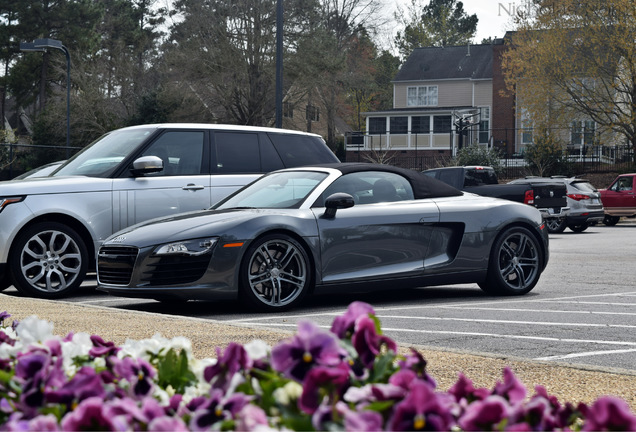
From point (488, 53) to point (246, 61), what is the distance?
26744 millimetres

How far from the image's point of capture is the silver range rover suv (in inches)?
388

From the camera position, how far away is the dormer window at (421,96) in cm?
6694

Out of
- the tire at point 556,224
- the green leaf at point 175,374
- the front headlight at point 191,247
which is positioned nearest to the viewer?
the green leaf at point 175,374

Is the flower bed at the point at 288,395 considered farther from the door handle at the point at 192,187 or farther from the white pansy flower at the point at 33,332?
the door handle at the point at 192,187

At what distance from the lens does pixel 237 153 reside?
1136cm

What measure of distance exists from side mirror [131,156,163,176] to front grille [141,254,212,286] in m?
2.06

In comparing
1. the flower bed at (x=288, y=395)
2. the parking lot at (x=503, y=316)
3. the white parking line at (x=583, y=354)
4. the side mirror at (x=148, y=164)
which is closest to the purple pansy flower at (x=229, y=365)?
the flower bed at (x=288, y=395)

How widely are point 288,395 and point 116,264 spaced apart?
23.3ft

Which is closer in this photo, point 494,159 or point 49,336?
point 49,336

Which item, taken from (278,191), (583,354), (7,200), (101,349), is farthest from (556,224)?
(101,349)

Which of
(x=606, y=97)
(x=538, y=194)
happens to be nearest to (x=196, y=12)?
(x=606, y=97)

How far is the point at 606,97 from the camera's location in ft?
137

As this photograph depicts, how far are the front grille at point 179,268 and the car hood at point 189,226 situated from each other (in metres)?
0.18

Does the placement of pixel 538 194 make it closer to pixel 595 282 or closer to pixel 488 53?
pixel 595 282
